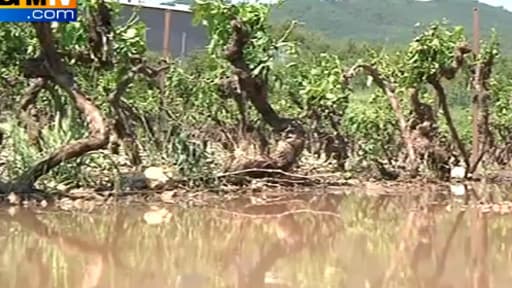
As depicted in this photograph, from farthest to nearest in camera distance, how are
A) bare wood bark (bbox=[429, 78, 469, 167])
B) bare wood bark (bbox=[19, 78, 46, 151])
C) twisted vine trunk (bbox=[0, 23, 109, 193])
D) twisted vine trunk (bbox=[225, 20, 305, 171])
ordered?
bare wood bark (bbox=[429, 78, 469, 167]), twisted vine trunk (bbox=[225, 20, 305, 171]), bare wood bark (bbox=[19, 78, 46, 151]), twisted vine trunk (bbox=[0, 23, 109, 193])

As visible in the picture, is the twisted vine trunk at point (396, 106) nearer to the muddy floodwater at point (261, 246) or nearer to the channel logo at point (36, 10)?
the muddy floodwater at point (261, 246)

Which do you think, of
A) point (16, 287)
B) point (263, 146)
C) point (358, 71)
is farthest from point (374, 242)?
point (358, 71)

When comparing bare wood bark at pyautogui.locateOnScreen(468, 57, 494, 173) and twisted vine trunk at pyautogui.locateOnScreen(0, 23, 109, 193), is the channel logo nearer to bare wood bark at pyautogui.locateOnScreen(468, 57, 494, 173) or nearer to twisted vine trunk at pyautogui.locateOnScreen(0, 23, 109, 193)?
twisted vine trunk at pyautogui.locateOnScreen(0, 23, 109, 193)

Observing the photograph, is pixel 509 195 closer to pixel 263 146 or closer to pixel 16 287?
pixel 263 146

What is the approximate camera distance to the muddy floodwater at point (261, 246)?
6.96m

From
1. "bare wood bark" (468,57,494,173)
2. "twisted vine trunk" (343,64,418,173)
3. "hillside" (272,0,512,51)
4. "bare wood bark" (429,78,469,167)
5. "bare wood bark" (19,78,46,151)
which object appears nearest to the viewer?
"bare wood bark" (19,78,46,151)

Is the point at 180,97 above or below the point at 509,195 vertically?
above

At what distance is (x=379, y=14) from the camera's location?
3017 inches

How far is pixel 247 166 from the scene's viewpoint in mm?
12766

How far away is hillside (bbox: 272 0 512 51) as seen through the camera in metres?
68.9

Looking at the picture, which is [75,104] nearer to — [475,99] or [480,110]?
[475,99]

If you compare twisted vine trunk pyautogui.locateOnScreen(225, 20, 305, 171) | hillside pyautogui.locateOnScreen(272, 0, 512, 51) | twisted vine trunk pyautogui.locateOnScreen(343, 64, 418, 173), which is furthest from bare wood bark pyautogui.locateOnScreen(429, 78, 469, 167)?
hillside pyautogui.locateOnScreen(272, 0, 512, 51)

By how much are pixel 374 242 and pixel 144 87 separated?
252 inches

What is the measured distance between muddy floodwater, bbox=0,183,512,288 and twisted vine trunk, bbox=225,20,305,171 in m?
1.14
